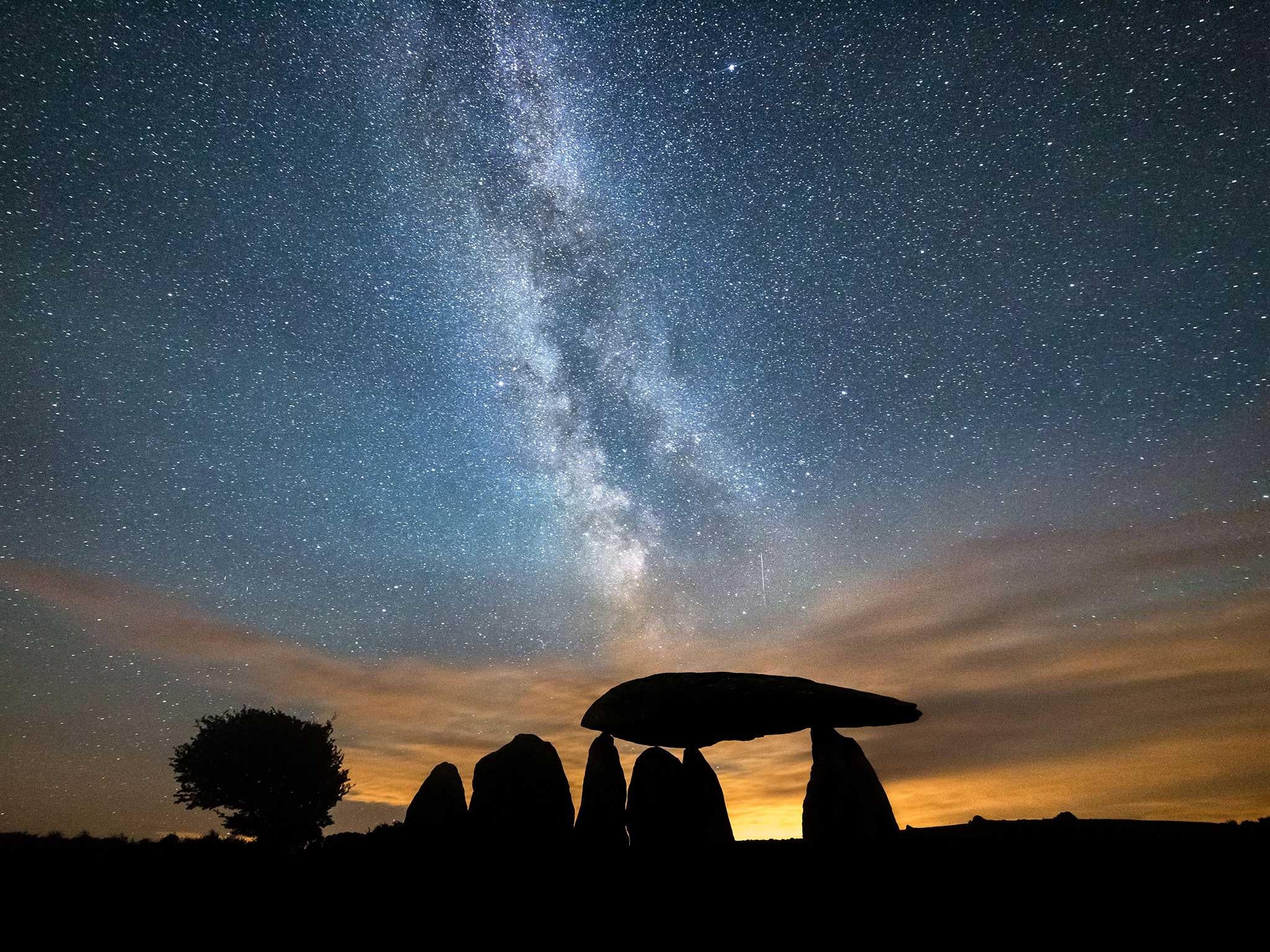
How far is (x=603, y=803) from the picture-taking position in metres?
16.1

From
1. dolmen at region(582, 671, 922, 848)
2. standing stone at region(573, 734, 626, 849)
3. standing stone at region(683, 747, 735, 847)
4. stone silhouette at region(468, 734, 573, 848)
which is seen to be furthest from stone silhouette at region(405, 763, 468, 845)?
standing stone at region(683, 747, 735, 847)

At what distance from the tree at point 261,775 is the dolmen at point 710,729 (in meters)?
19.9

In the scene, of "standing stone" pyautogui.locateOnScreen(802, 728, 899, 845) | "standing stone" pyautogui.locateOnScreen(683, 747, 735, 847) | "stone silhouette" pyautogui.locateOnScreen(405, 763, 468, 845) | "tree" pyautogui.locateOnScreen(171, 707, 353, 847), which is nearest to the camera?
"standing stone" pyautogui.locateOnScreen(802, 728, 899, 845)

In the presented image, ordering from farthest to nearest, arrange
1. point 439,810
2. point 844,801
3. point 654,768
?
point 439,810 → point 654,768 → point 844,801

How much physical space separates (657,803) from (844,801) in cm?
434

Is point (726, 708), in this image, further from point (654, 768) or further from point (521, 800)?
point (521, 800)

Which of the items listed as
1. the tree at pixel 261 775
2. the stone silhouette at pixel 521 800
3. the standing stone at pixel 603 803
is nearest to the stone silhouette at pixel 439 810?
the stone silhouette at pixel 521 800

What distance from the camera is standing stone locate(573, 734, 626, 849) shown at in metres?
15.7

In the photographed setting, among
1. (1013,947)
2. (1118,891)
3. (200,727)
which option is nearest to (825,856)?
(1118,891)

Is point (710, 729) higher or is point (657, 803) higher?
point (710, 729)

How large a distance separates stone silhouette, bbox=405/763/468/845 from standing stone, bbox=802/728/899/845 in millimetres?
8260

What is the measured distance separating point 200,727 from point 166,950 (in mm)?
25527

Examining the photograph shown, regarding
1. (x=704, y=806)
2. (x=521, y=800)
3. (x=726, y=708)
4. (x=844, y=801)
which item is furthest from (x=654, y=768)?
(x=844, y=801)

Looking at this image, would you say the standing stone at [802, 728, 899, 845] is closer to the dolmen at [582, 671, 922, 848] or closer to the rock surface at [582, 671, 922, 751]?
the dolmen at [582, 671, 922, 848]
